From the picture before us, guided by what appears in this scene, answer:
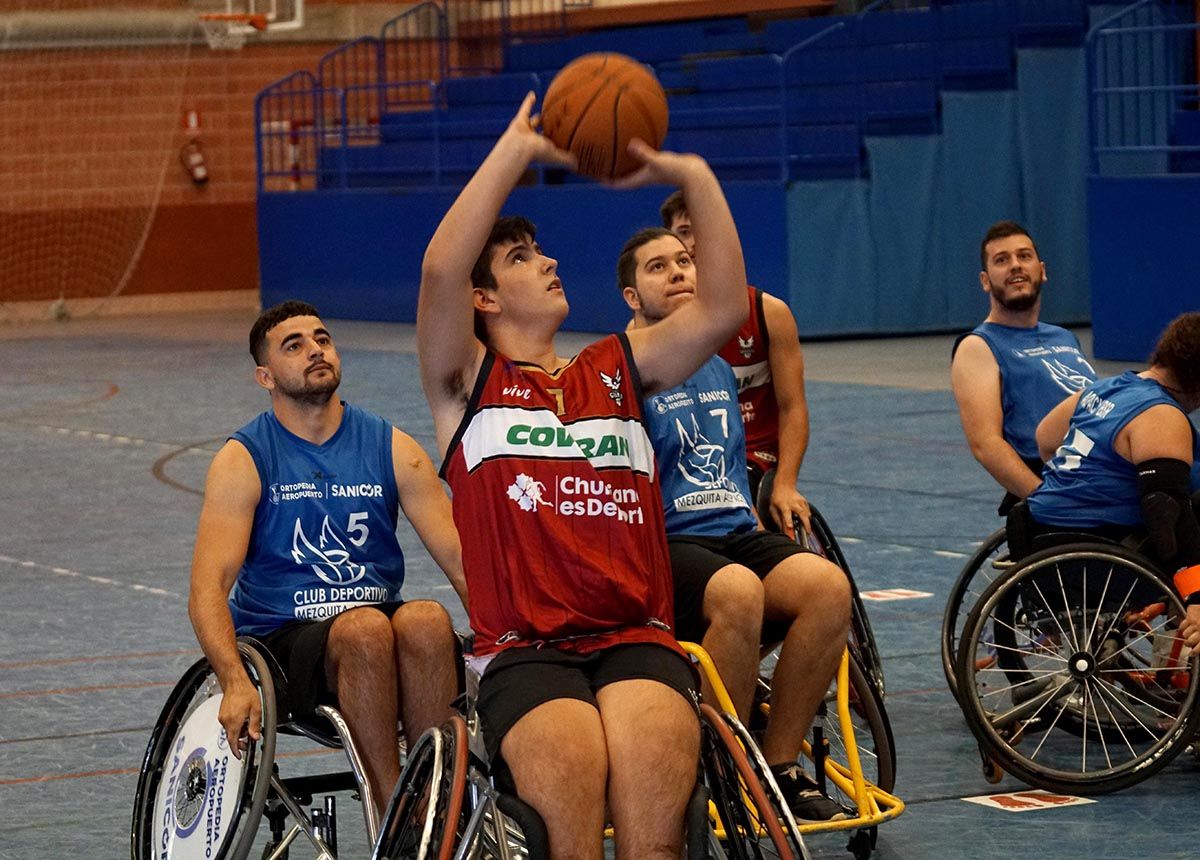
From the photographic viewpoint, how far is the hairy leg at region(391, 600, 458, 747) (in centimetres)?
411

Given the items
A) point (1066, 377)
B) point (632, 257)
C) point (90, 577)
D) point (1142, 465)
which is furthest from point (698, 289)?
point (90, 577)

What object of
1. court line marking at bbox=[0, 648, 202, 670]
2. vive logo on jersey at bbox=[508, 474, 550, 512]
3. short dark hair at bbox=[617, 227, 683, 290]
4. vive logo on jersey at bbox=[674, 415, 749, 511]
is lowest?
court line marking at bbox=[0, 648, 202, 670]

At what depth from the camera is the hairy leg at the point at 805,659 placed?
439 cm

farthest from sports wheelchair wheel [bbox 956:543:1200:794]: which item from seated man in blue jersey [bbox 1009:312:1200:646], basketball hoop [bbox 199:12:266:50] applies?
basketball hoop [bbox 199:12:266:50]

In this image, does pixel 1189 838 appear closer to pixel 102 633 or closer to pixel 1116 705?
pixel 1116 705

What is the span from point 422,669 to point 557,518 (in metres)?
0.62

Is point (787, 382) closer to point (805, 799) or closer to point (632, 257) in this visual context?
point (632, 257)

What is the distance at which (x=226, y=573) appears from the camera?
4.22 m

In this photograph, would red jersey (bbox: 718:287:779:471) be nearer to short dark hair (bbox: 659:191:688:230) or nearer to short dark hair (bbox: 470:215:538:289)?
short dark hair (bbox: 659:191:688:230)

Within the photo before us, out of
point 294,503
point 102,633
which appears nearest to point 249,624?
point 294,503

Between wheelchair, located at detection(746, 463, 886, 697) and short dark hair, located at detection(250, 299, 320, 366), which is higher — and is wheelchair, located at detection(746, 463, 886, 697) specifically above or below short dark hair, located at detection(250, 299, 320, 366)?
below

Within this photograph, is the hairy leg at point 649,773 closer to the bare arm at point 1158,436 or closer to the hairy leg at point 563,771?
the hairy leg at point 563,771

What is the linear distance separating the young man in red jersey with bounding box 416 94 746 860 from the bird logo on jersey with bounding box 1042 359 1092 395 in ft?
6.86

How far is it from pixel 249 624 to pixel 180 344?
14229 millimetres
